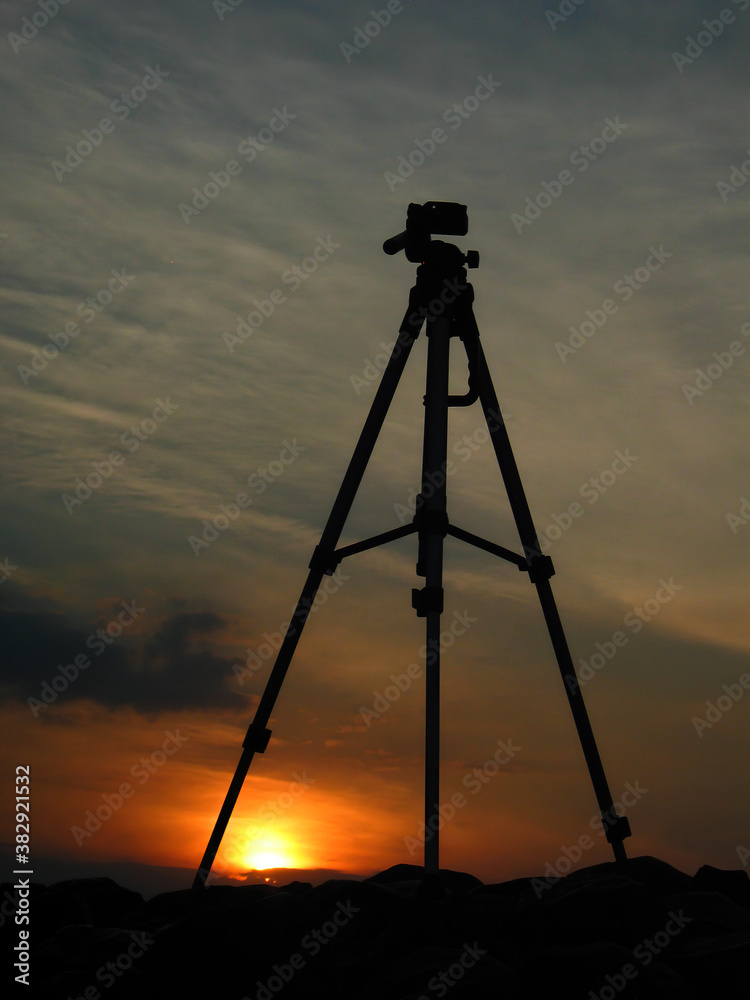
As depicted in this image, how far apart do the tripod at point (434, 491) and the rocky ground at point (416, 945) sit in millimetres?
1073

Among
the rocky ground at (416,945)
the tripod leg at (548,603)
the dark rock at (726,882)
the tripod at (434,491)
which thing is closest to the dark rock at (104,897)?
the rocky ground at (416,945)

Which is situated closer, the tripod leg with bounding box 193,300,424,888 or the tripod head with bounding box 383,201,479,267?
the tripod leg with bounding box 193,300,424,888

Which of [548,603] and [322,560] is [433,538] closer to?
[322,560]

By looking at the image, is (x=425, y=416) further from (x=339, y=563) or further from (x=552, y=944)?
(x=552, y=944)

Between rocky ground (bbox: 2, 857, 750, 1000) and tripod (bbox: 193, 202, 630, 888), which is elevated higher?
tripod (bbox: 193, 202, 630, 888)

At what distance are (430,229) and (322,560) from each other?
3.37 m

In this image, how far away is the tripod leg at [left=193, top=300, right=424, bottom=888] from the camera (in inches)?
360

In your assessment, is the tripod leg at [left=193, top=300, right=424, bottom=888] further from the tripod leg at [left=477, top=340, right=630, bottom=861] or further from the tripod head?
the tripod leg at [left=477, top=340, right=630, bottom=861]

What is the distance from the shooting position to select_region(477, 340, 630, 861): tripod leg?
9250mm

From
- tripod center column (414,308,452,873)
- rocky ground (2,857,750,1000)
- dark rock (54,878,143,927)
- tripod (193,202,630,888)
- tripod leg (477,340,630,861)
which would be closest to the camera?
rocky ground (2,857,750,1000)

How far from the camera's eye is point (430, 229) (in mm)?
9859

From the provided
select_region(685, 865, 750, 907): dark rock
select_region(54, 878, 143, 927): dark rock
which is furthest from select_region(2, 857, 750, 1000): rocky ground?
select_region(54, 878, 143, 927): dark rock

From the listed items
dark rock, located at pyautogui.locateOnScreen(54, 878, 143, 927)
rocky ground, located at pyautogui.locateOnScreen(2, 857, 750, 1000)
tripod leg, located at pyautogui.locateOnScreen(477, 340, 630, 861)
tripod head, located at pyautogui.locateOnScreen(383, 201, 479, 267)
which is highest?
tripod head, located at pyautogui.locateOnScreen(383, 201, 479, 267)

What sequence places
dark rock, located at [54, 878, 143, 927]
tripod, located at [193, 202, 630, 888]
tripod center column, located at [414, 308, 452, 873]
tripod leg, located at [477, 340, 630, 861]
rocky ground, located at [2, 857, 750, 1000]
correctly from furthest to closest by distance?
dark rock, located at [54, 878, 143, 927] → tripod leg, located at [477, 340, 630, 861] → tripod, located at [193, 202, 630, 888] → tripod center column, located at [414, 308, 452, 873] → rocky ground, located at [2, 857, 750, 1000]
